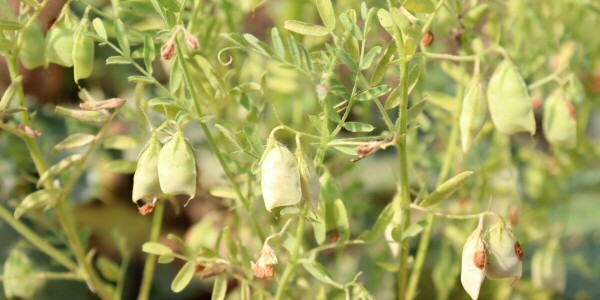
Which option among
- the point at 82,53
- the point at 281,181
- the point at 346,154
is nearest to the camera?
the point at 281,181

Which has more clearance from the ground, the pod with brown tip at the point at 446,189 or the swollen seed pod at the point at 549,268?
the pod with brown tip at the point at 446,189

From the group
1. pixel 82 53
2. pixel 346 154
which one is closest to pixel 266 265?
pixel 82 53

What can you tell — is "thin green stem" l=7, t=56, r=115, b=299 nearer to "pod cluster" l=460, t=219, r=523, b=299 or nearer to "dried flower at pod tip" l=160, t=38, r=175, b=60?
"dried flower at pod tip" l=160, t=38, r=175, b=60

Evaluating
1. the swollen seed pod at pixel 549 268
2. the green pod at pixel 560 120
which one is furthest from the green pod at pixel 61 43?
the swollen seed pod at pixel 549 268

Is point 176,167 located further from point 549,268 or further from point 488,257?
point 549,268

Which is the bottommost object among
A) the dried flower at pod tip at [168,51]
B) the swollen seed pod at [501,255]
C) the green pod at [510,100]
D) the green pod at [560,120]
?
the green pod at [560,120]

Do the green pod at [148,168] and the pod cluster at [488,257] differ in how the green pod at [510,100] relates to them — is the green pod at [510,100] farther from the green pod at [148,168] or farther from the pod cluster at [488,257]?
the green pod at [148,168]

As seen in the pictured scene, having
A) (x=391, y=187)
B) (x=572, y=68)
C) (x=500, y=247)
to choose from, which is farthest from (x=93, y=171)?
(x=500, y=247)
